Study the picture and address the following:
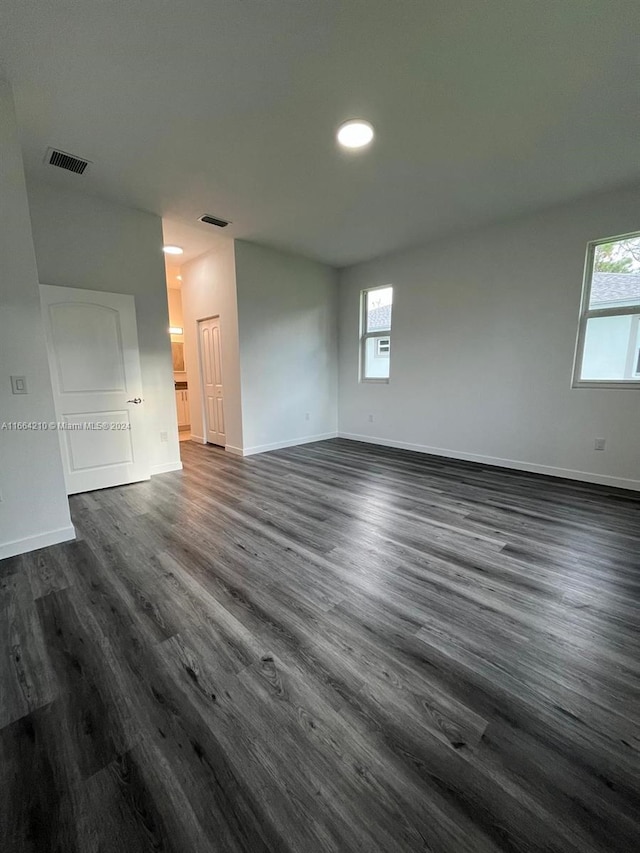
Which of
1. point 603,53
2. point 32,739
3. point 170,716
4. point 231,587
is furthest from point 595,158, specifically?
point 32,739

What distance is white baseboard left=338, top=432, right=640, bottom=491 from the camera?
3588 mm

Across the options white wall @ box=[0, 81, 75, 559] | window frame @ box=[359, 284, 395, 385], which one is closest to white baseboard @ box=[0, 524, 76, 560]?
white wall @ box=[0, 81, 75, 559]

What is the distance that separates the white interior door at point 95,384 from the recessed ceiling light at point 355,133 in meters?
2.55

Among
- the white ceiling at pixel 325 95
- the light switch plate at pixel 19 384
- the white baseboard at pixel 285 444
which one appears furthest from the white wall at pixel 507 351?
the light switch plate at pixel 19 384

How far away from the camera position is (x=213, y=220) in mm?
3885

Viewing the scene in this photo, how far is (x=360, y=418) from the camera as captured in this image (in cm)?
594

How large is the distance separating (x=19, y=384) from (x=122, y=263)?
6.39ft

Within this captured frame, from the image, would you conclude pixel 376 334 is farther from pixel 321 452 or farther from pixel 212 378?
pixel 212 378

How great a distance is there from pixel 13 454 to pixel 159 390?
1857 mm

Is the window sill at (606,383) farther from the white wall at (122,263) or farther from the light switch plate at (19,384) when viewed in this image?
the light switch plate at (19,384)

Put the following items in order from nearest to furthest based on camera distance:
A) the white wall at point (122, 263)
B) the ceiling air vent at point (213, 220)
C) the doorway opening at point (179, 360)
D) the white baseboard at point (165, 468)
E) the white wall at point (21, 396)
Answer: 1. the white wall at point (21, 396)
2. the white wall at point (122, 263)
3. the ceiling air vent at point (213, 220)
4. the white baseboard at point (165, 468)
5. the doorway opening at point (179, 360)

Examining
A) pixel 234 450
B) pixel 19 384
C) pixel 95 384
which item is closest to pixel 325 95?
pixel 19 384

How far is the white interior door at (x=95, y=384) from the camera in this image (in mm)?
3221

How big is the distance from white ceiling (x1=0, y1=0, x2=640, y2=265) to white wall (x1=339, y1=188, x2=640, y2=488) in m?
0.55
